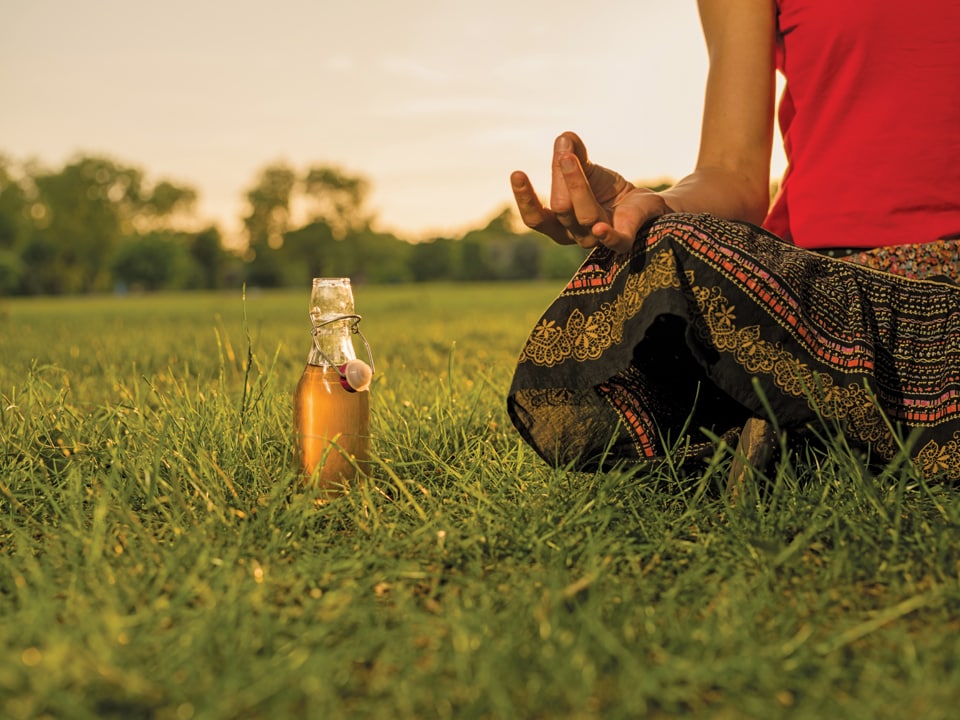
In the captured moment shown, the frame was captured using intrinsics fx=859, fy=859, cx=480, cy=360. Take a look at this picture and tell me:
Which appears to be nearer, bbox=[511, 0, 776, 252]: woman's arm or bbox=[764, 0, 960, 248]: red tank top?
bbox=[511, 0, 776, 252]: woman's arm

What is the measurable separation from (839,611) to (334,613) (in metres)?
0.91

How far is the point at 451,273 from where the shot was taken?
94938mm

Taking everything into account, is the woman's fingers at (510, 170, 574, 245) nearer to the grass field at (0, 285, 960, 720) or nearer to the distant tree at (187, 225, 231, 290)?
the grass field at (0, 285, 960, 720)

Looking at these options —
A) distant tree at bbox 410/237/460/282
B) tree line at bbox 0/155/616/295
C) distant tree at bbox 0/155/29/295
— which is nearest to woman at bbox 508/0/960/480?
tree line at bbox 0/155/616/295

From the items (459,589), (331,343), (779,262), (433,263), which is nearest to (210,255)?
(433,263)

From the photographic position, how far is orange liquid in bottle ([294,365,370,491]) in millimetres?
2287

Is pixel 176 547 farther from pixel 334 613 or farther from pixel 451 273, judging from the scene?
pixel 451 273

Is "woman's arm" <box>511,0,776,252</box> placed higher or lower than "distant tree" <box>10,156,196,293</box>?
lower

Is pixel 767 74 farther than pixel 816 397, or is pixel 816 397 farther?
pixel 767 74

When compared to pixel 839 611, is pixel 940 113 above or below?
above

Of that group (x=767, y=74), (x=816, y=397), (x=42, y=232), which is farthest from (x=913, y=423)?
(x=42, y=232)

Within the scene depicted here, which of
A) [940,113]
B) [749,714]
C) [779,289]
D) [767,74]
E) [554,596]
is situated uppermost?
[767,74]

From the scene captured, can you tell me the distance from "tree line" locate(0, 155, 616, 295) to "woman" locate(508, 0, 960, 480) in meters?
75.0

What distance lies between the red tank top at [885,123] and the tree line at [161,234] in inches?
2953
